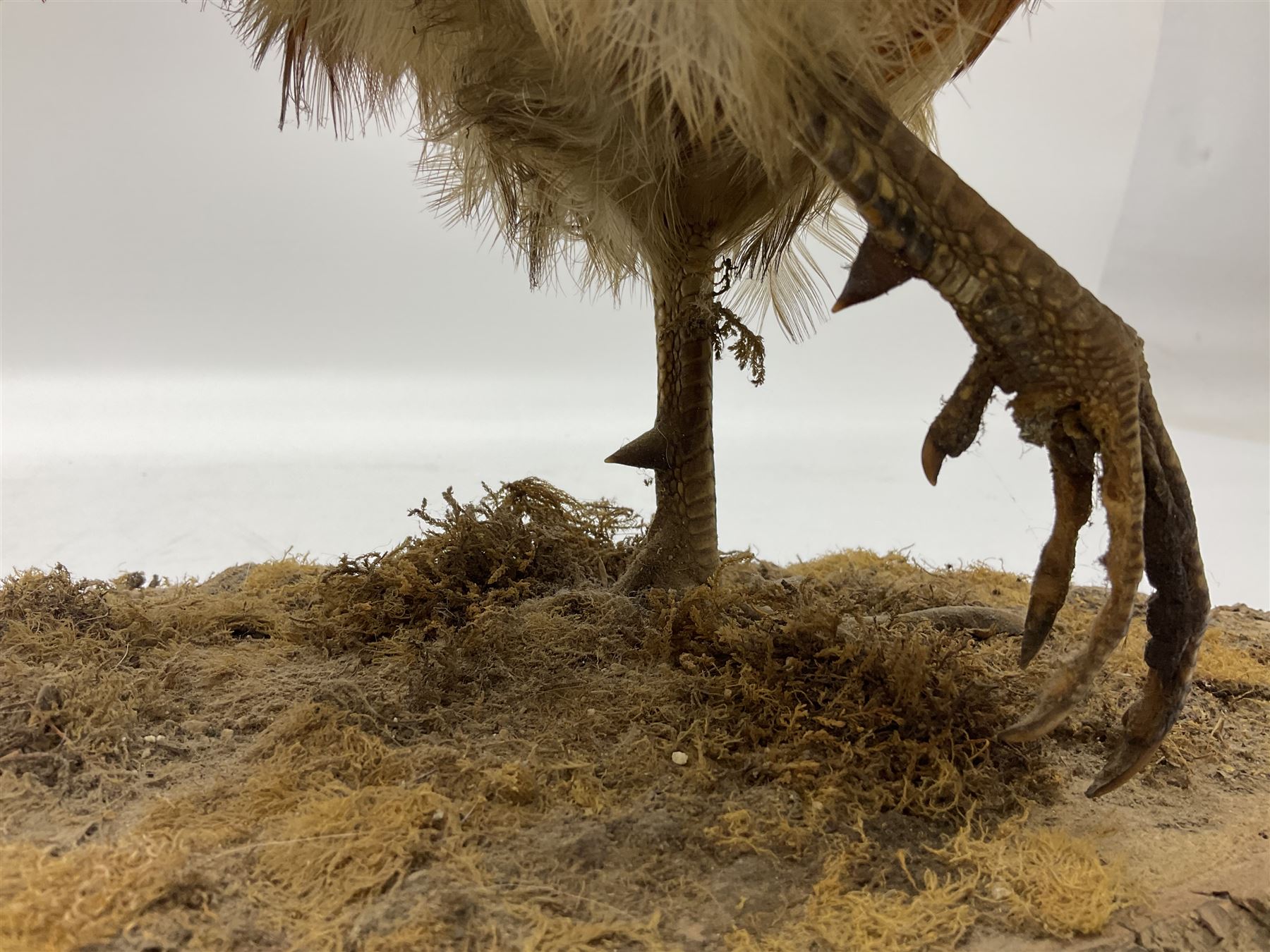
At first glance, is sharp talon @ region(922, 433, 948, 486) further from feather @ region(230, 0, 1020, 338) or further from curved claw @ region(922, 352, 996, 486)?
feather @ region(230, 0, 1020, 338)

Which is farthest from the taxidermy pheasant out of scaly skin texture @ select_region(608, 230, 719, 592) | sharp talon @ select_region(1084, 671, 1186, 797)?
scaly skin texture @ select_region(608, 230, 719, 592)

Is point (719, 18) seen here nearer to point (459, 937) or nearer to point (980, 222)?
point (980, 222)

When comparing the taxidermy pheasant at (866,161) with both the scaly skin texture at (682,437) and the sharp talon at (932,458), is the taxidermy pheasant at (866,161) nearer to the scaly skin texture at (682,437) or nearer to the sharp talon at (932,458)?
the sharp talon at (932,458)

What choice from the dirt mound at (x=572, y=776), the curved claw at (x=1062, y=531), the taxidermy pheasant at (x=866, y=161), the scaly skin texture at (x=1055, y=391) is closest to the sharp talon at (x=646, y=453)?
the dirt mound at (x=572, y=776)

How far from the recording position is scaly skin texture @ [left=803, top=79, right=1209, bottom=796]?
0.94 m

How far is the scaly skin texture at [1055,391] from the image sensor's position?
94 centimetres

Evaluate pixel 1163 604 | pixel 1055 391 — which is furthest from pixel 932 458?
pixel 1163 604

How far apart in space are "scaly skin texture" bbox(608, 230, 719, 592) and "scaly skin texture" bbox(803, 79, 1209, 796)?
48 cm

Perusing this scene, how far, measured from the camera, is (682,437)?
1.52 m

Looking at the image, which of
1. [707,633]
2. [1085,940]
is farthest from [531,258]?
[1085,940]

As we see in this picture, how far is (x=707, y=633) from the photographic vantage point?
1330 mm

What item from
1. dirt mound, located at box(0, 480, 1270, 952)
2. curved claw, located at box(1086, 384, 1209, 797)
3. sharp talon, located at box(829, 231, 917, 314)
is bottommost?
→ dirt mound, located at box(0, 480, 1270, 952)

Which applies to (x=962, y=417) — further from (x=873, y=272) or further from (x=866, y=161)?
(x=866, y=161)

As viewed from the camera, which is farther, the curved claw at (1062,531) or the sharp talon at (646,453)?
the sharp talon at (646,453)
